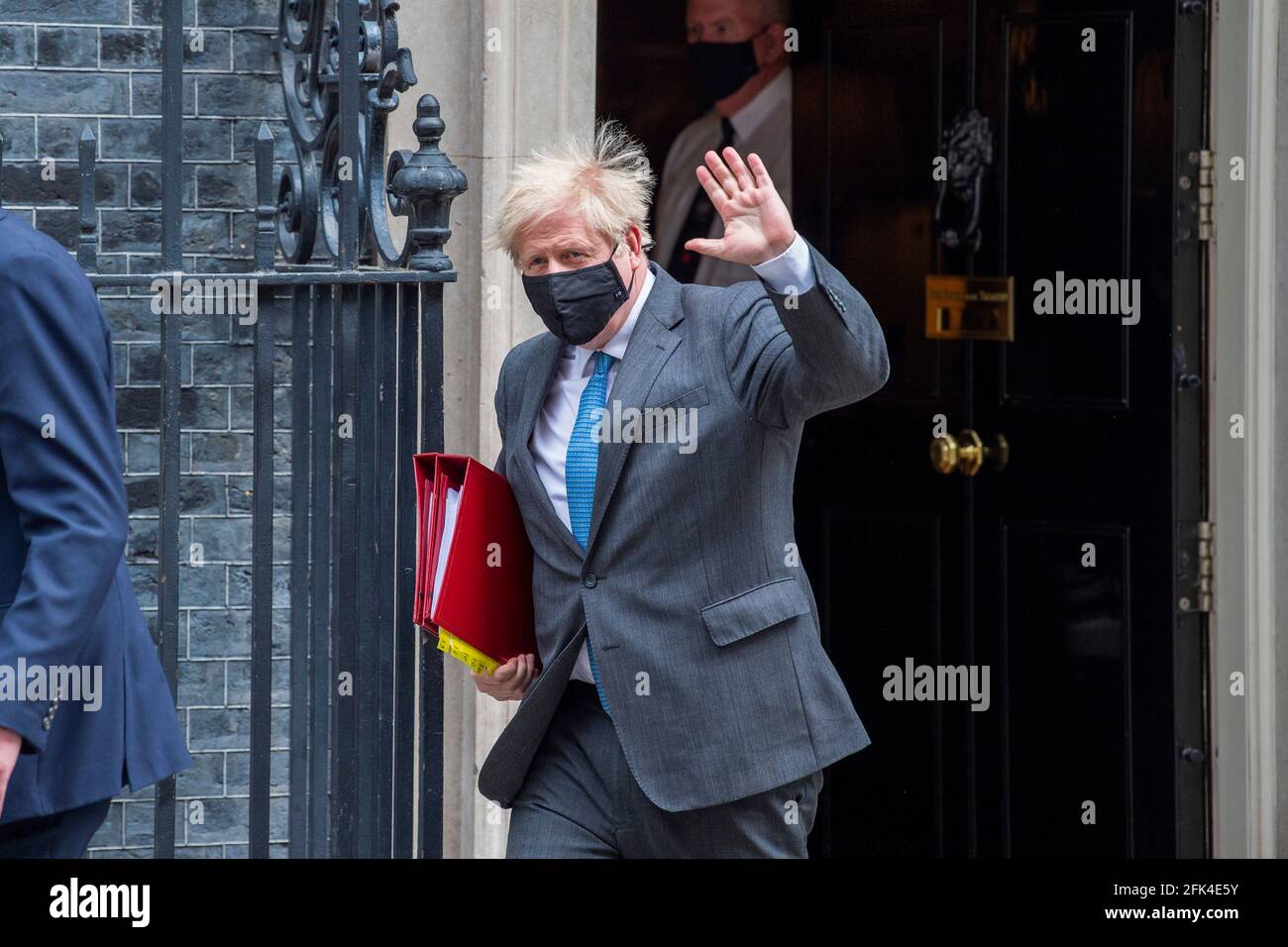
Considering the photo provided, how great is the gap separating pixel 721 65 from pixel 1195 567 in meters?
2.39

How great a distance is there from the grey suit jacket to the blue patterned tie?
3 centimetres

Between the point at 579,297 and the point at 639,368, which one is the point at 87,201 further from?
the point at 639,368

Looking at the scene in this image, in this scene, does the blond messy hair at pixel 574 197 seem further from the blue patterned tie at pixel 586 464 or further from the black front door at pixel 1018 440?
the black front door at pixel 1018 440

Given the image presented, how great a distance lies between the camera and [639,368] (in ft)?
10.3

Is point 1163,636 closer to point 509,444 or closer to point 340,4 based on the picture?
point 509,444

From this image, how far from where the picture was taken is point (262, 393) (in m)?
3.45

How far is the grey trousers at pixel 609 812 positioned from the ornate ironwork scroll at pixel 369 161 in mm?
953

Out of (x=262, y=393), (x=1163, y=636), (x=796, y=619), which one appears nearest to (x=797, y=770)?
(x=796, y=619)

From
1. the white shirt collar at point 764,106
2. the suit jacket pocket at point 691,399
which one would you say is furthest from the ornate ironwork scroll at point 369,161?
the white shirt collar at point 764,106

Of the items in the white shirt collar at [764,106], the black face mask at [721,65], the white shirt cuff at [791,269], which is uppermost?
the black face mask at [721,65]

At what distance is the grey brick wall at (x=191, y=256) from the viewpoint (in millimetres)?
5238

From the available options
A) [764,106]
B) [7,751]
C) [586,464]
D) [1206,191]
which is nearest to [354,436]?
[586,464]

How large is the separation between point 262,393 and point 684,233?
2785 millimetres

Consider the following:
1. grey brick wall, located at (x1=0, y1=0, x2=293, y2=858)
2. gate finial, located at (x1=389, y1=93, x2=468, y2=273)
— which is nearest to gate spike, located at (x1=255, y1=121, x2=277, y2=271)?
gate finial, located at (x1=389, y1=93, x2=468, y2=273)
